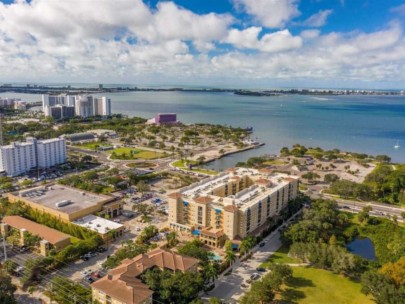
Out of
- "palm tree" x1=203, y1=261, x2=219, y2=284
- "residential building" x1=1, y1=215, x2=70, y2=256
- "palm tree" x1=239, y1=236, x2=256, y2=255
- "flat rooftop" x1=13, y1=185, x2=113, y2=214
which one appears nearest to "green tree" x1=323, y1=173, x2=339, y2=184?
"palm tree" x1=239, y1=236, x2=256, y2=255

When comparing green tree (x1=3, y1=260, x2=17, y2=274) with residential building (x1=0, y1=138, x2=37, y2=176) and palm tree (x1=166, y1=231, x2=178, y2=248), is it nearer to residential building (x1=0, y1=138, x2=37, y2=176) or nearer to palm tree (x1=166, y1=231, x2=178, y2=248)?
palm tree (x1=166, y1=231, x2=178, y2=248)

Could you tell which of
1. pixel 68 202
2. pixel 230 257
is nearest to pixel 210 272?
pixel 230 257

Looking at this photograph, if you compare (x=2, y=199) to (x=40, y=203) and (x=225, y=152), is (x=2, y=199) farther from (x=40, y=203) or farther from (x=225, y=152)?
(x=225, y=152)

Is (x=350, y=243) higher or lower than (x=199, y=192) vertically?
lower

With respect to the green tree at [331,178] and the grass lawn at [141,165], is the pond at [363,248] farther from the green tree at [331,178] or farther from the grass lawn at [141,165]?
the grass lawn at [141,165]

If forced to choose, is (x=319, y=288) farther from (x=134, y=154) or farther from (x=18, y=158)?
(x=134, y=154)

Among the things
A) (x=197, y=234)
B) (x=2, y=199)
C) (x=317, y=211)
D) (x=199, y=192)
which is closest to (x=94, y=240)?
(x=197, y=234)
